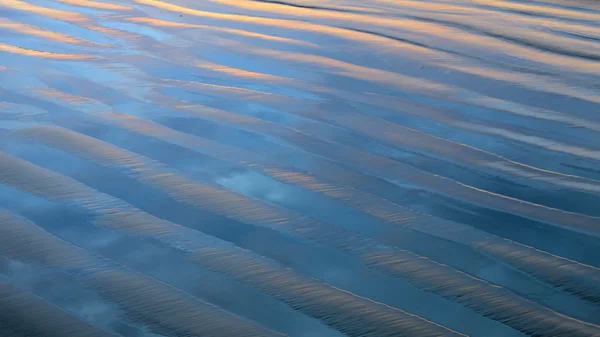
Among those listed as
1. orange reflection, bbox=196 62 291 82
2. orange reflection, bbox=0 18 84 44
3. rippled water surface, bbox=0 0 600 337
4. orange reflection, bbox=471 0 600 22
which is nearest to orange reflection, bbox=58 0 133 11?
rippled water surface, bbox=0 0 600 337

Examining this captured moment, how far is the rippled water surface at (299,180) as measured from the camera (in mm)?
1182

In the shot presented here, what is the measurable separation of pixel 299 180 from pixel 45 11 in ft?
5.76

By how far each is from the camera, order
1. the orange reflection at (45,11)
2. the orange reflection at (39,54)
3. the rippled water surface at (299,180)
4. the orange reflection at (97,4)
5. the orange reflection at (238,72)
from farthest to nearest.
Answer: the orange reflection at (97,4)
the orange reflection at (45,11)
the orange reflection at (39,54)
the orange reflection at (238,72)
the rippled water surface at (299,180)

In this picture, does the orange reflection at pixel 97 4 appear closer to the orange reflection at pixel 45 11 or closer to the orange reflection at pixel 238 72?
the orange reflection at pixel 45 11

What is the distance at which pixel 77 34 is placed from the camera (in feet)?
8.29

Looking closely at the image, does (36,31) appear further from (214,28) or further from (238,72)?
(238,72)

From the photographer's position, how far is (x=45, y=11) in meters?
2.83

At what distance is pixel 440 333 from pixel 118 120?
1098 mm

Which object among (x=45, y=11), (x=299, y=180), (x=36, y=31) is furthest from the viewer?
(x=45, y=11)

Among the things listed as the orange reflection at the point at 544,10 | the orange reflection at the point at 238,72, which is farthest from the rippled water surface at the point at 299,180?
the orange reflection at the point at 544,10

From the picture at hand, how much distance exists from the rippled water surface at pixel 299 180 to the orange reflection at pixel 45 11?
66mm

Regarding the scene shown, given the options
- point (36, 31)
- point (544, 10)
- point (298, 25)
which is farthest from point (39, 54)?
point (544, 10)

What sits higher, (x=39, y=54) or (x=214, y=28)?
(x=214, y=28)

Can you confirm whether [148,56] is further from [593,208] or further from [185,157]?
[593,208]
